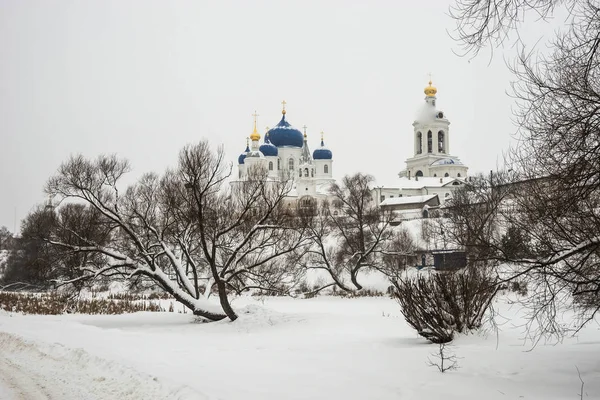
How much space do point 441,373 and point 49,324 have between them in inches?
427

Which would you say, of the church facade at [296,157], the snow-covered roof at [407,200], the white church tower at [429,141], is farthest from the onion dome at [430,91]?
the snow-covered roof at [407,200]

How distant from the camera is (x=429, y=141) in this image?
10156 centimetres

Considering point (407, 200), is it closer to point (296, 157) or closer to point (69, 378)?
point (296, 157)

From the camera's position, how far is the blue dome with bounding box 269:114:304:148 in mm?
94125

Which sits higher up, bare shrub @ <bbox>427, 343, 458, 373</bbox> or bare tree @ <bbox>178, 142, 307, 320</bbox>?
bare tree @ <bbox>178, 142, 307, 320</bbox>

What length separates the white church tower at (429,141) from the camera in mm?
99875

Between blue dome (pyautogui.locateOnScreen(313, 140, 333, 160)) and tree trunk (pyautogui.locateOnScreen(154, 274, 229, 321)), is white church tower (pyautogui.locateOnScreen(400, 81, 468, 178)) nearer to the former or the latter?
blue dome (pyautogui.locateOnScreen(313, 140, 333, 160))

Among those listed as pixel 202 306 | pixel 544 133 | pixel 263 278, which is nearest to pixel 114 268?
pixel 202 306

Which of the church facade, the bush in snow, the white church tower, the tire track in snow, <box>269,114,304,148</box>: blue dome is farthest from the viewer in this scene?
the white church tower

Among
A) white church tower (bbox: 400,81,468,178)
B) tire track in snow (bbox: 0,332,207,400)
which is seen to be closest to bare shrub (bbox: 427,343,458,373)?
tire track in snow (bbox: 0,332,207,400)

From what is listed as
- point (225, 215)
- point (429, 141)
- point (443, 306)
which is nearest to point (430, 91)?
point (429, 141)

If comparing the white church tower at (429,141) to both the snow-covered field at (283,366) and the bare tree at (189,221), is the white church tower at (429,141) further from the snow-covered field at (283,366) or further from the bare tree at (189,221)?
the snow-covered field at (283,366)

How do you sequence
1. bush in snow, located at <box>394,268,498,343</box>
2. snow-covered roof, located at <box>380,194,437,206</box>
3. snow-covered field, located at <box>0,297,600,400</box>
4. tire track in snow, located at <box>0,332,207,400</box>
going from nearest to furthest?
snow-covered field, located at <box>0,297,600,400</box> → tire track in snow, located at <box>0,332,207,400</box> → bush in snow, located at <box>394,268,498,343</box> → snow-covered roof, located at <box>380,194,437,206</box>

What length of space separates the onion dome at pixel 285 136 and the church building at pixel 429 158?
55.8ft
